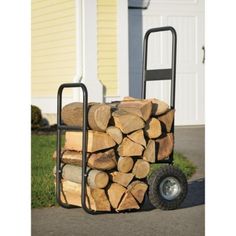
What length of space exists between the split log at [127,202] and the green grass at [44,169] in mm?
858

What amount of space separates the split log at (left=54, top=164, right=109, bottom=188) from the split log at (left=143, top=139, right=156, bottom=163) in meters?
0.45

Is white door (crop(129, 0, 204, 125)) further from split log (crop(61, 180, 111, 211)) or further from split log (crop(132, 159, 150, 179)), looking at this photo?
split log (crop(132, 159, 150, 179))

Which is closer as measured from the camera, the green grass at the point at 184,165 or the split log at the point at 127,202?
the split log at the point at 127,202

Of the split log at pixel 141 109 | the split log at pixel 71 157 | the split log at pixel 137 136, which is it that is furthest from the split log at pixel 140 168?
the split log at pixel 71 157

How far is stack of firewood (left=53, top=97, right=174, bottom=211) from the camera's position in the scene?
6.59 meters

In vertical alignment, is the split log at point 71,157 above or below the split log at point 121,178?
above

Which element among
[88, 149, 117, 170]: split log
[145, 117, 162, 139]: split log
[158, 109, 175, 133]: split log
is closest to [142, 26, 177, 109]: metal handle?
[158, 109, 175, 133]: split log

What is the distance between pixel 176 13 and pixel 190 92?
1735 mm

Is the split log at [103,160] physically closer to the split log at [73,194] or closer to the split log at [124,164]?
the split log at [124,164]

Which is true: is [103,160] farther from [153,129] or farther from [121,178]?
[153,129]

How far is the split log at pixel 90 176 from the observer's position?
654cm
